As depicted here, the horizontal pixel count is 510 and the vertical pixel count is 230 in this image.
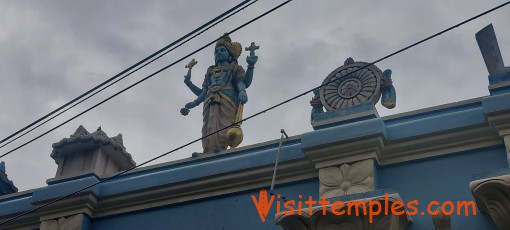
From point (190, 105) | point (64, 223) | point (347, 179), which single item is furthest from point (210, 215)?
point (190, 105)

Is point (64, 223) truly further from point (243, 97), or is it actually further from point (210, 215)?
point (243, 97)

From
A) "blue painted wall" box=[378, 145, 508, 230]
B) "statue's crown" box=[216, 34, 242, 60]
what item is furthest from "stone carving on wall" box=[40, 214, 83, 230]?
"blue painted wall" box=[378, 145, 508, 230]

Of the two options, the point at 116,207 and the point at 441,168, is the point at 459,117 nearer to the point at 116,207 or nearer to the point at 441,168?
the point at 441,168

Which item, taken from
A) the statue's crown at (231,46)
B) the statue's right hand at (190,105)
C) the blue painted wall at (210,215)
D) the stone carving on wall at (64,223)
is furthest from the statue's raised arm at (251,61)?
the stone carving on wall at (64,223)

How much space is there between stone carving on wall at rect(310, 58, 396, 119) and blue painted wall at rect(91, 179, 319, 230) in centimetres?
99

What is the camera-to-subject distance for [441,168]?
785 cm

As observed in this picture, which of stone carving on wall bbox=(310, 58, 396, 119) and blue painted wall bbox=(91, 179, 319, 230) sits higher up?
stone carving on wall bbox=(310, 58, 396, 119)

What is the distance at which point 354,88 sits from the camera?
879 centimetres

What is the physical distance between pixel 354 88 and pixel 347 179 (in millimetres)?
1236

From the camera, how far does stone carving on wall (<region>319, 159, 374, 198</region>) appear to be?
791 centimetres

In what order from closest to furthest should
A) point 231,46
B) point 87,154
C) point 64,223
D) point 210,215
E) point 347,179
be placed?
point 347,179
point 210,215
point 64,223
point 87,154
point 231,46

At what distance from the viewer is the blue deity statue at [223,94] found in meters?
9.87

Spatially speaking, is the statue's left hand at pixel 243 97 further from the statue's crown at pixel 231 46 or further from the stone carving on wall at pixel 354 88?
the stone carving on wall at pixel 354 88

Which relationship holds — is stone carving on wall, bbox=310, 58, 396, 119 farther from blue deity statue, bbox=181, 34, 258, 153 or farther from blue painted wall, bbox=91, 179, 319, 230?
blue deity statue, bbox=181, 34, 258, 153
